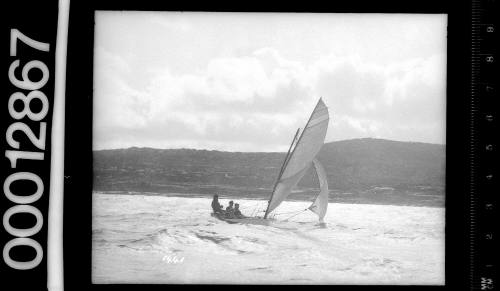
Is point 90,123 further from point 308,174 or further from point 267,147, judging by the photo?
point 308,174

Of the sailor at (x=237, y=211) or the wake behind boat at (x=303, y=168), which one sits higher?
the wake behind boat at (x=303, y=168)

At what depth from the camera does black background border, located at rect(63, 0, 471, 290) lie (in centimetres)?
367

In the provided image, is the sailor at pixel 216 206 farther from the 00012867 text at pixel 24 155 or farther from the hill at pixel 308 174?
the 00012867 text at pixel 24 155

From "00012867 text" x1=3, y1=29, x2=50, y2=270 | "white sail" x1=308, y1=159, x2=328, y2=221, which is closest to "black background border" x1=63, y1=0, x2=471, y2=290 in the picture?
"00012867 text" x1=3, y1=29, x2=50, y2=270

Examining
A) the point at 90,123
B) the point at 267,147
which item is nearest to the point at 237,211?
the point at 267,147

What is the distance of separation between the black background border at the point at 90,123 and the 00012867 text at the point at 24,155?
143 millimetres

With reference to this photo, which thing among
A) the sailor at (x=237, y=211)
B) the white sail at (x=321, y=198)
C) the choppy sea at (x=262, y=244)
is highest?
the white sail at (x=321, y=198)

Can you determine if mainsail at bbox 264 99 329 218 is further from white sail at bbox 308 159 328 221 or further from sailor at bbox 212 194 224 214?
sailor at bbox 212 194 224 214

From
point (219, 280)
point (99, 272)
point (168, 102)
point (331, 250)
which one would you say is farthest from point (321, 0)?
point (99, 272)
